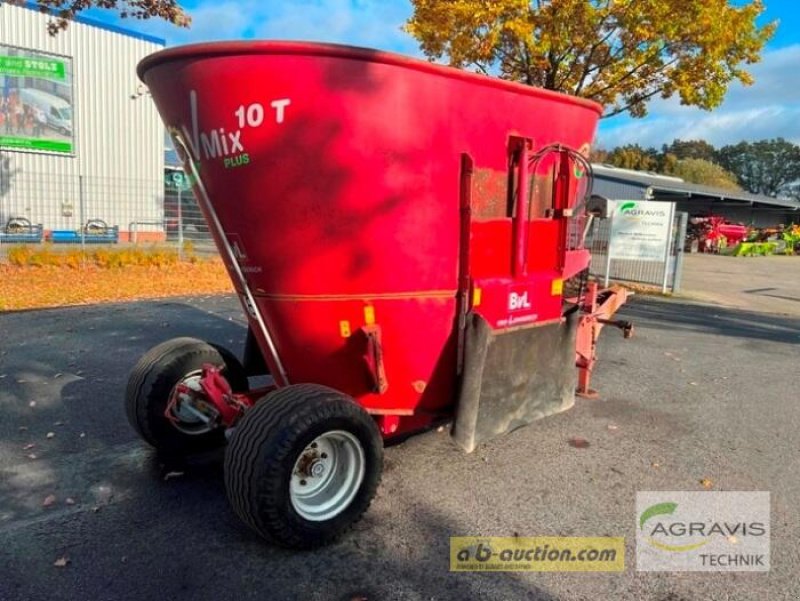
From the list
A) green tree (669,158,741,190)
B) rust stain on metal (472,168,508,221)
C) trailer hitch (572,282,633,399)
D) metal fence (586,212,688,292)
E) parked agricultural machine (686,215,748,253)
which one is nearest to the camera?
rust stain on metal (472,168,508,221)

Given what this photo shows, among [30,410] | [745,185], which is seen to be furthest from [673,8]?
[745,185]

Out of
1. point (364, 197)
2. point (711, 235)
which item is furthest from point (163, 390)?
point (711, 235)

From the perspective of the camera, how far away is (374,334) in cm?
332

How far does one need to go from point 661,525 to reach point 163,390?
301 centimetres

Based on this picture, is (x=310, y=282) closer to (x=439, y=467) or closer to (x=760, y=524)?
(x=439, y=467)

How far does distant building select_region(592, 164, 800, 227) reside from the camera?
2788cm

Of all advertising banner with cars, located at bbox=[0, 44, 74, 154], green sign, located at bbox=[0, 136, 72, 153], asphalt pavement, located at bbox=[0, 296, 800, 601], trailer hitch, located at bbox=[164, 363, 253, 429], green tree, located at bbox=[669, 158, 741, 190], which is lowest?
asphalt pavement, located at bbox=[0, 296, 800, 601]

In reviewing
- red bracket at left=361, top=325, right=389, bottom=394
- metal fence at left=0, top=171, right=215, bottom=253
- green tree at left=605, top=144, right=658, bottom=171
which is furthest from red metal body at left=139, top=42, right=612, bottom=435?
green tree at left=605, top=144, right=658, bottom=171

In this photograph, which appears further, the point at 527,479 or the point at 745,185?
the point at 745,185

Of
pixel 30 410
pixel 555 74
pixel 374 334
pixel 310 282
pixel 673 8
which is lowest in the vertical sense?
pixel 30 410

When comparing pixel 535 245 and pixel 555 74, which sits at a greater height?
pixel 555 74

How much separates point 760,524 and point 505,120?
2.65 meters

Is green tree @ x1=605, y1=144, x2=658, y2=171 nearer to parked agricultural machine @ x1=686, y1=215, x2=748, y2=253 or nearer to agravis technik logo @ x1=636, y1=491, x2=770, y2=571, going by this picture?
parked agricultural machine @ x1=686, y1=215, x2=748, y2=253

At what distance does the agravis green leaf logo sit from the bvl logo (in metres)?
1.37
